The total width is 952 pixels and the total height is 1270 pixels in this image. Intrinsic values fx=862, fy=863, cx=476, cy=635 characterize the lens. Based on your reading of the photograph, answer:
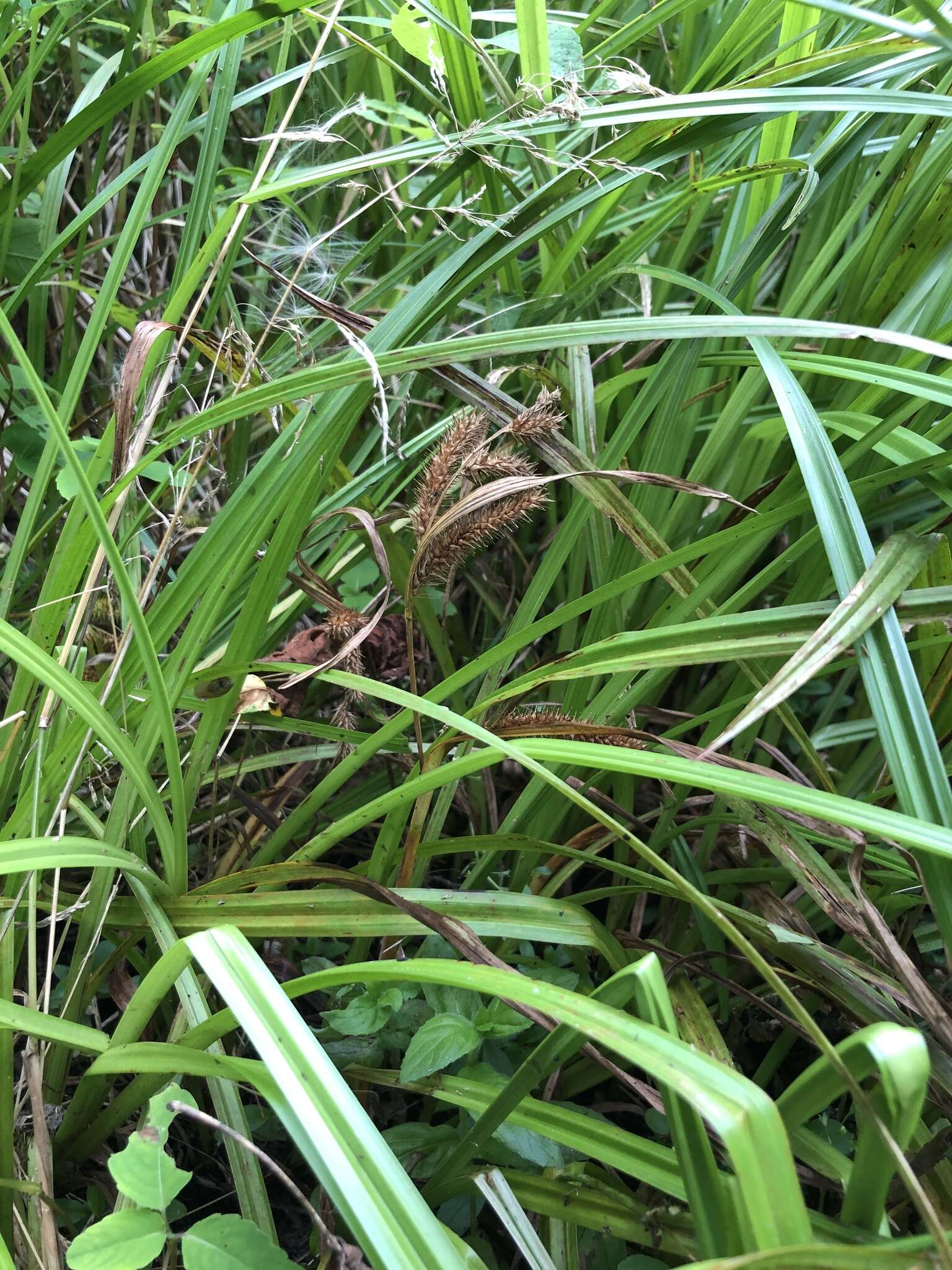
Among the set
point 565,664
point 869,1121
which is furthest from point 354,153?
point 869,1121

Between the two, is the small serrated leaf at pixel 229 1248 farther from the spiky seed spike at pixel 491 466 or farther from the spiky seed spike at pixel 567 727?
the spiky seed spike at pixel 491 466

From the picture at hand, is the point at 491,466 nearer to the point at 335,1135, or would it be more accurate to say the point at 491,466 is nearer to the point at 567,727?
the point at 567,727

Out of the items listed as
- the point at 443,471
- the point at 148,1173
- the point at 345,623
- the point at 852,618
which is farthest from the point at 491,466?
the point at 148,1173

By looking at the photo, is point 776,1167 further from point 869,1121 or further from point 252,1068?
point 252,1068

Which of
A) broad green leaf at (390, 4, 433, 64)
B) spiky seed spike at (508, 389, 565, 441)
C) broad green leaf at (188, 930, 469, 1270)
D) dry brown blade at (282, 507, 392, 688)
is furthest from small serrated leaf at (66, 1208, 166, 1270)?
broad green leaf at (390, 4, 433, 64)

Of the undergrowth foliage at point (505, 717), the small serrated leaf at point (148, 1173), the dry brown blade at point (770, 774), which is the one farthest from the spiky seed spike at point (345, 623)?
the small serrated leaf at point (148, 1173)

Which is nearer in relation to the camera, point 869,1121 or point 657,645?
point 869,1121
